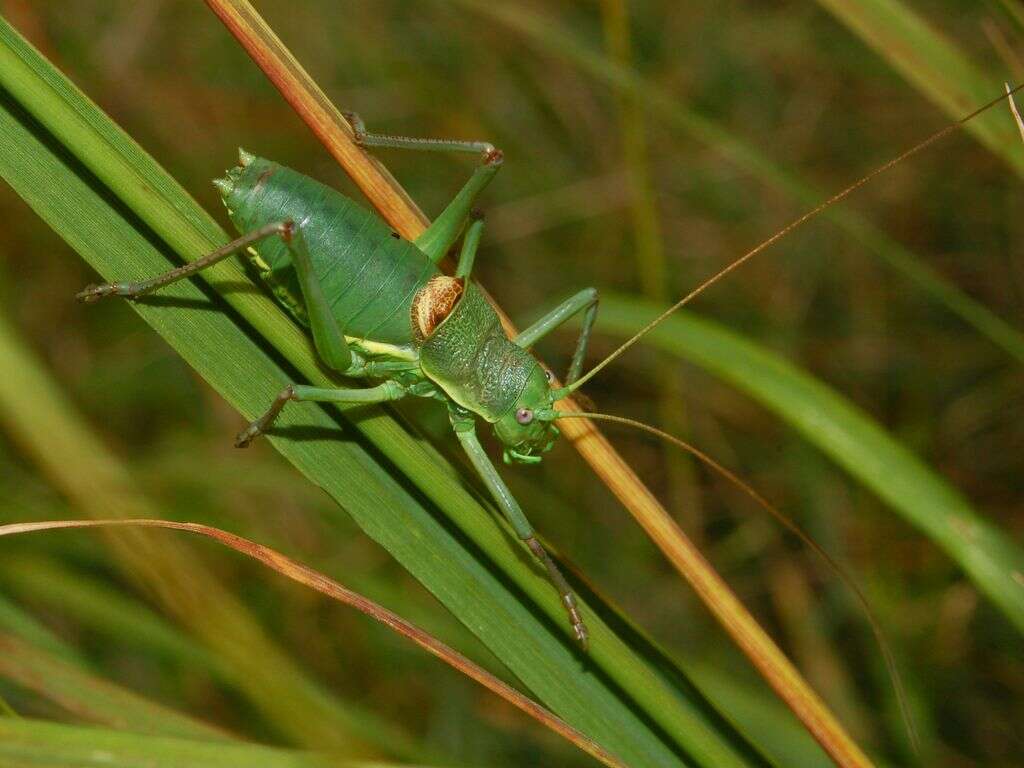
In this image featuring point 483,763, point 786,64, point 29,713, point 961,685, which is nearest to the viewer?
point 29,713

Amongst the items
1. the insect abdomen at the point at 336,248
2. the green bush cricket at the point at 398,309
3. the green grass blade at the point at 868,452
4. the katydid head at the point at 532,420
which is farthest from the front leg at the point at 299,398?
the green grass blade at the point at 868,452

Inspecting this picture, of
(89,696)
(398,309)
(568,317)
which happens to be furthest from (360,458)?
(568,317)

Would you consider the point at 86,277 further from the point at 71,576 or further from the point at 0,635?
the point at 0,635

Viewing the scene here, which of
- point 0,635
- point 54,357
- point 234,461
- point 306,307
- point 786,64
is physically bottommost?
point 0,635

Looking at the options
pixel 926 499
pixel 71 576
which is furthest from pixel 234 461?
pixel 926 499

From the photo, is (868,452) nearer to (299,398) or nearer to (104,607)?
(299,398)

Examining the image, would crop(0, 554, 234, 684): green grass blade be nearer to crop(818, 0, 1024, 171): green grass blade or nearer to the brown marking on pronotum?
the brown marking on pronotum

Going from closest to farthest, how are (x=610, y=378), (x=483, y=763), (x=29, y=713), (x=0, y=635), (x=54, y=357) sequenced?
(x=0, y=635) < (x=29, y=713) < (x=483, y=763) < (x=54, y=357) < (x=610, y=378)
